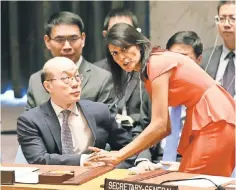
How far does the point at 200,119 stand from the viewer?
2389 mm

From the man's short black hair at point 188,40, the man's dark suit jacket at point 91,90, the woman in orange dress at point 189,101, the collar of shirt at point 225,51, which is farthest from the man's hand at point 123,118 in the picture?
the collar of shirt at point 225,51

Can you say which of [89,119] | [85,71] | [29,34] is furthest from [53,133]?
[29,34]

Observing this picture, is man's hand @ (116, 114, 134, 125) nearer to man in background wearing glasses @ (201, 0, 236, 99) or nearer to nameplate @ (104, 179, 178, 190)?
man in background wearing glasses @ (201, 0, 236, 99)

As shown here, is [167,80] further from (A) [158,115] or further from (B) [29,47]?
(B) [29,47]

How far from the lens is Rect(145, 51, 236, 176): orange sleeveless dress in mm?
2350

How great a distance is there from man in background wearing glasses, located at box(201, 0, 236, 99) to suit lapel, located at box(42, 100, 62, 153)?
102 cm

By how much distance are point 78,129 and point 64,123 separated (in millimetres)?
69

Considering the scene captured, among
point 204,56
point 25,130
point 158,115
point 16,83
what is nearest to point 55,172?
point 158,115

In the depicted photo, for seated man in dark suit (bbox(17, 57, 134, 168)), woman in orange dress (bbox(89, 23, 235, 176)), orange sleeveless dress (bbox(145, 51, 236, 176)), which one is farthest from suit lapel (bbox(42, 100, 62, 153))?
orange sleeveless dress (bbox(145, 51, 236, 176))

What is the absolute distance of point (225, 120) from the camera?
7.84ft

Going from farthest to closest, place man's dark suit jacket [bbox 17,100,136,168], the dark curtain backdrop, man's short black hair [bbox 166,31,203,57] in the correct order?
the dark curtain backdrop < man's short black hair [bbox 166,31,203,57] < man's dark suit jacket [bbox 17,100,136,168]

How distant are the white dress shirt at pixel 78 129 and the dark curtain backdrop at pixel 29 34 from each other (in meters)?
1.94

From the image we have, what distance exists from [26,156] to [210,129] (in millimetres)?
829

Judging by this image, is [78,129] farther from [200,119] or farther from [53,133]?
[200,119]
